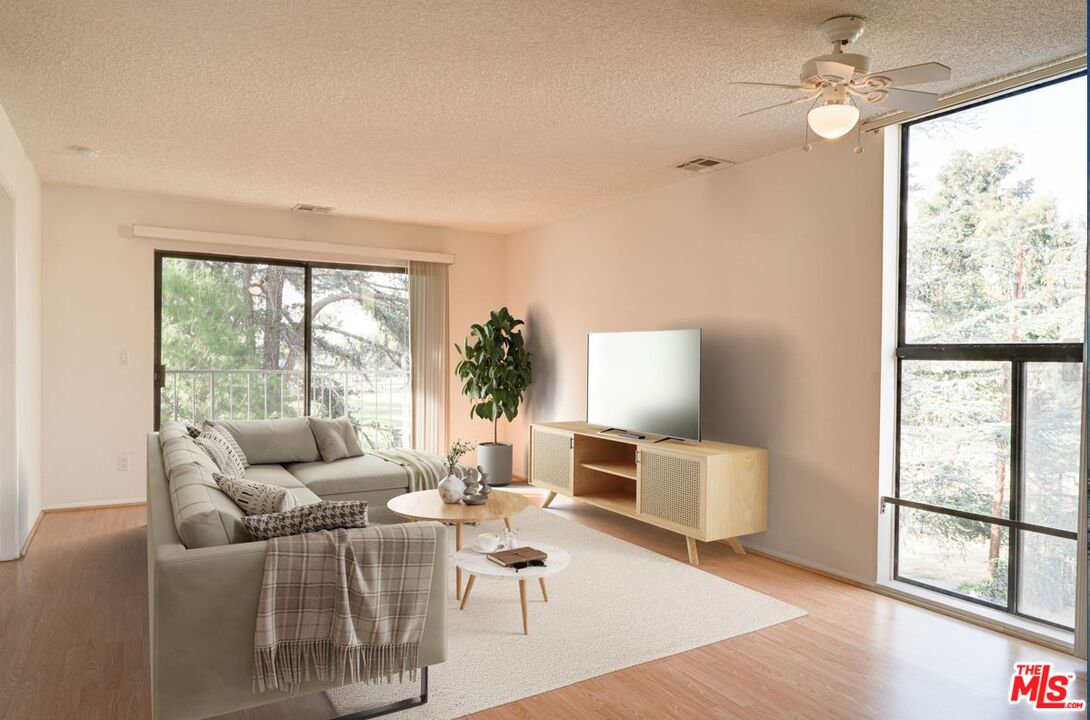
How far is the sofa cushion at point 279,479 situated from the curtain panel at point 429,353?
2.09 m

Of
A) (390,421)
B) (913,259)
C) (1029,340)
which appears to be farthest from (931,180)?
(390,421)

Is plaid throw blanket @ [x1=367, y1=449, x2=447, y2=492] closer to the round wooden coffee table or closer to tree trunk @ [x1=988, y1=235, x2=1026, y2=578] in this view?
the round wooden coffee table

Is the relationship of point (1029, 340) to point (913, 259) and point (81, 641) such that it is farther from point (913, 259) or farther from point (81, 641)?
point (81, 641)

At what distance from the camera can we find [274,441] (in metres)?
4.91

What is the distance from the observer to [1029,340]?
317 centimetres

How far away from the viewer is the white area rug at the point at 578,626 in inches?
101

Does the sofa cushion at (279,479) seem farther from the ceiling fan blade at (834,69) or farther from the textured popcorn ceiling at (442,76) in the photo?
the ceiling fan blade at (834,69)

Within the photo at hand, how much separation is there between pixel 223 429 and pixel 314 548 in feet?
9.97

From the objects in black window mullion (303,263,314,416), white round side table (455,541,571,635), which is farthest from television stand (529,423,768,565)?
black window mullion (303,263,314,416)

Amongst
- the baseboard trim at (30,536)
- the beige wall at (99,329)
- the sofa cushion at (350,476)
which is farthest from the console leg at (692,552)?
A: the beige wall at (99,329)

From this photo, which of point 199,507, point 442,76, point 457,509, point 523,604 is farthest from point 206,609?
point 442,76

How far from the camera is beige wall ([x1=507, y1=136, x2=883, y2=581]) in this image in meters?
3.81

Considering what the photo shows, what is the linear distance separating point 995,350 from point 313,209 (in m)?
5.10

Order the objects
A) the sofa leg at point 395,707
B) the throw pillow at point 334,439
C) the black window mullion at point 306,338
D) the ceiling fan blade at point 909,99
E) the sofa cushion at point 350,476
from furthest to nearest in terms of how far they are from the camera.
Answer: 1. the black window mullion at point 306,338
2. the throw pillow at point 334,439
3. the sofa cushion at point 350,476
4. the ceiling fan blade at point 909,99
5. the sofa leg at point 395,707
